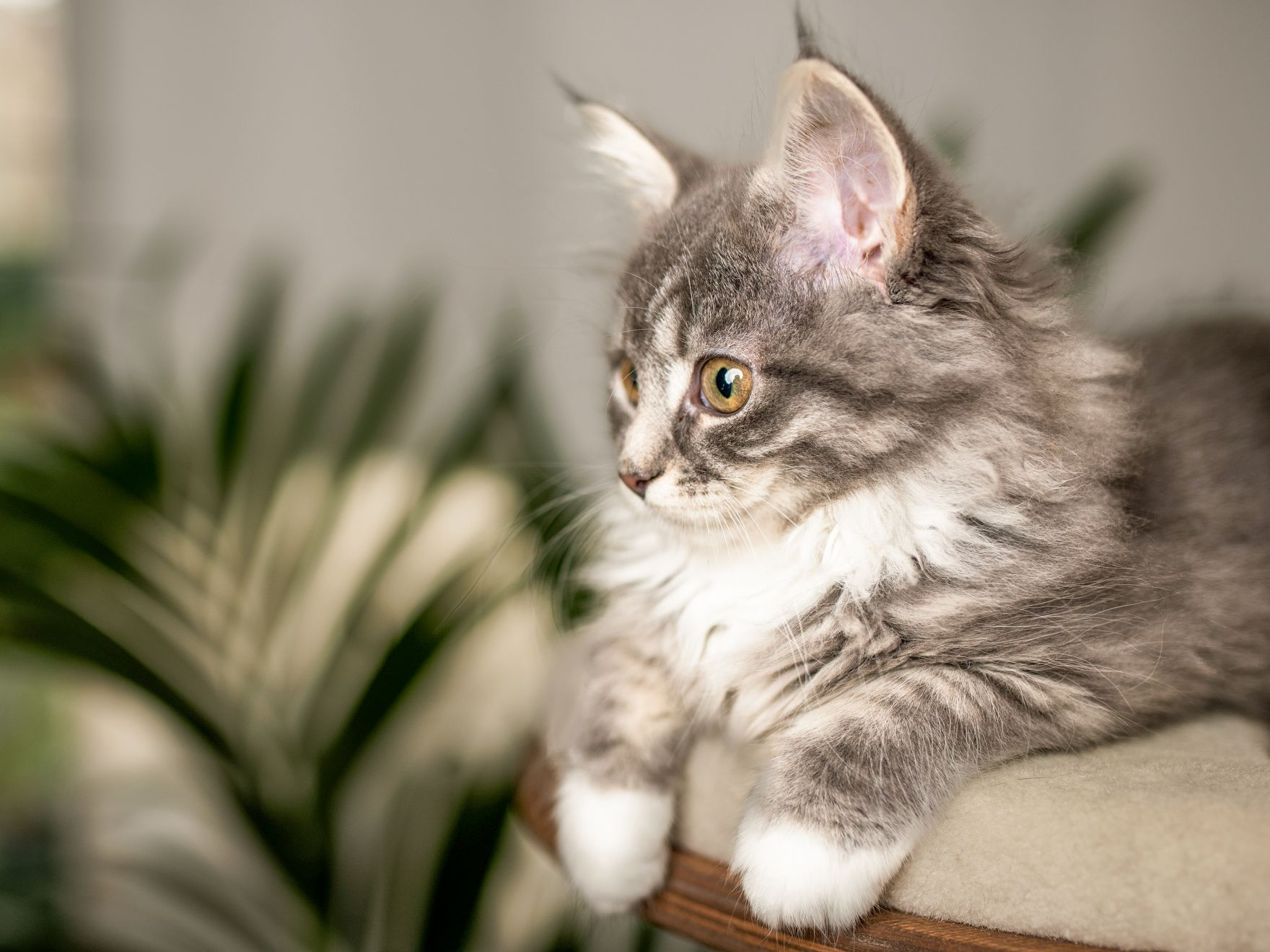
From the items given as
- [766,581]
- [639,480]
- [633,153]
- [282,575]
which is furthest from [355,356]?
[766,581]

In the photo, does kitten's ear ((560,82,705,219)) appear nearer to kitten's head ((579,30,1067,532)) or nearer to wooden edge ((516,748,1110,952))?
kitten's head ((579,30,1067,532))

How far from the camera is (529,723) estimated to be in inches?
68.8

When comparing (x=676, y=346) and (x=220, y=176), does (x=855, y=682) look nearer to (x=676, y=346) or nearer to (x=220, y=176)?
(x=676, y=346)

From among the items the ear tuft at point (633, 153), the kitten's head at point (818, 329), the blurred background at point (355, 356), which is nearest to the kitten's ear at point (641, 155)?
the ear tuft at point (633, 153)

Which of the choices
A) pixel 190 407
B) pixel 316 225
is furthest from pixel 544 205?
pixel 190 407

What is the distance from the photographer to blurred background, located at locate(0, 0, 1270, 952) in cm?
149

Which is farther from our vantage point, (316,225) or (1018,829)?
(316,225)

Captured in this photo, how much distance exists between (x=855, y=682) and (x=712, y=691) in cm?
17

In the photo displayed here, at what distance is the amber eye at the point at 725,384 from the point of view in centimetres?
101

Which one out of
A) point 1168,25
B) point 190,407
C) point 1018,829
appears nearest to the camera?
point 1018,829

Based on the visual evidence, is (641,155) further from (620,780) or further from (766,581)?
(620,780)

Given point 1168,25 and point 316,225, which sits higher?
point 1168,25

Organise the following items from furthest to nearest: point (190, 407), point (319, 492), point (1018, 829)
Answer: point (190, 407)
point (319, 492)
point (1018, 829)

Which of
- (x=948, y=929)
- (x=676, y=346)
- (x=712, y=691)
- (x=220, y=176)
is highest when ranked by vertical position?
(x=676, y=346)
